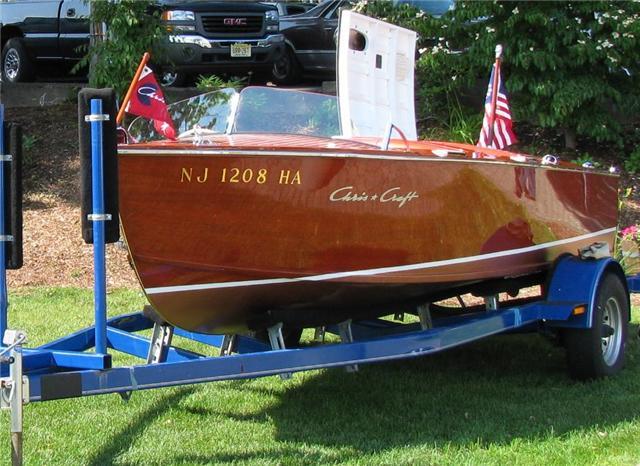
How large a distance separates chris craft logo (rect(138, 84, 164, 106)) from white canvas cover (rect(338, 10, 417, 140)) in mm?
1219

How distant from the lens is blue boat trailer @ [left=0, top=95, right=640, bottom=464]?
4.02 metres

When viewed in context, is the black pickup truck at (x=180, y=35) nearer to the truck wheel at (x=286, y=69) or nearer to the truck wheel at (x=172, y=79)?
the truck wheel at (x=172, y=79)

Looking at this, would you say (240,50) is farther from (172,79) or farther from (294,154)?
(294,154)

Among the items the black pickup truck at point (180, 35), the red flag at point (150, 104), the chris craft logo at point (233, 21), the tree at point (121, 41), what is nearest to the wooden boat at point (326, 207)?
the red flag at point (150, 104)

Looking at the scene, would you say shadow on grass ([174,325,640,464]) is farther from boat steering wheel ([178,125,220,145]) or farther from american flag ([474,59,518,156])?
american flag ([474,59,518,156])

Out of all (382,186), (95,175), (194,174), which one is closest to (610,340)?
(382,186)

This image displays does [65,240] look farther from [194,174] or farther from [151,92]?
[194,174]

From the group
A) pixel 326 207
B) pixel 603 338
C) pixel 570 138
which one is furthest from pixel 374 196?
pixel 570 138

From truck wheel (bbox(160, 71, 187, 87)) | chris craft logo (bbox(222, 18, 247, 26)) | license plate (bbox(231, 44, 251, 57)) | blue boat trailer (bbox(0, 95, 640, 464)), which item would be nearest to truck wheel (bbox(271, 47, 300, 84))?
license plate (bbox(231, 44, 251, 57))

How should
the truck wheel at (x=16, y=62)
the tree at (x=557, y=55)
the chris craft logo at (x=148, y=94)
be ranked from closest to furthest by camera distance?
1. the chris craft logo at (x=148, y=94)
2. the tree at (x=557, y=55)
3. the truck wheel at (x=16, y=62)

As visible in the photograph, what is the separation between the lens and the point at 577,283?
19.9ft

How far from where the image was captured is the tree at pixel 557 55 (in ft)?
35.5

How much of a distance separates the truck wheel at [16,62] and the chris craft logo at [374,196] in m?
11.2

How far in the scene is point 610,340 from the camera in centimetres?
641
